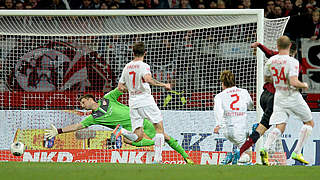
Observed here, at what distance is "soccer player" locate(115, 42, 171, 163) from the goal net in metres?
2.22

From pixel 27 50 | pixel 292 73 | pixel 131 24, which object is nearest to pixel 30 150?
pixel 27 50

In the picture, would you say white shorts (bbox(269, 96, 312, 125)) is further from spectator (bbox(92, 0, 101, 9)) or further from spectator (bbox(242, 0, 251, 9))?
spectator (bbox(92, 0, 101, 9))

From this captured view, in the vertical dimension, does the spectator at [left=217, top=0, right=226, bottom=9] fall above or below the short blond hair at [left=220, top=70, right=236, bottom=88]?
above

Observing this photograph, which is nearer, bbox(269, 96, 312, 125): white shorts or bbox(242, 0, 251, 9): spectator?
bbox(269, 96, 312, 125): white shorts

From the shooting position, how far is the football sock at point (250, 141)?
8.82 metres

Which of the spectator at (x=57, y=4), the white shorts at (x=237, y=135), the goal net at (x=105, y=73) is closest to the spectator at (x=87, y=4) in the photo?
the spectator at (x=57, y=4)

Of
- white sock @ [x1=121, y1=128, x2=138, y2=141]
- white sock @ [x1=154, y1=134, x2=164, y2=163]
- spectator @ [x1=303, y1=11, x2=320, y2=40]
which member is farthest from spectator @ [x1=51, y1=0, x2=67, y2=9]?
white sock @ [x1=154, y1=134, x2=164, y2=163]

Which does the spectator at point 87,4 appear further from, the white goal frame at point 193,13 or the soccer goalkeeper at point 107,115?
the soccer goalkeeper at point 107,115

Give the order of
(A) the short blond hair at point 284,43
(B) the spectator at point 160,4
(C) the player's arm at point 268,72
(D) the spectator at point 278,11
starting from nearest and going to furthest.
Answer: (A) the short blond hair at point 284,43
(C) the player's arm at point 268,72
(D) the spectator at point 278,11
(B) the spectator at point 160,4

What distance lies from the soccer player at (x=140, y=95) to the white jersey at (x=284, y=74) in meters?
1.78

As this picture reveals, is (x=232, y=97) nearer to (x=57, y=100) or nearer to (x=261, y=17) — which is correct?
(x=261, y=17)

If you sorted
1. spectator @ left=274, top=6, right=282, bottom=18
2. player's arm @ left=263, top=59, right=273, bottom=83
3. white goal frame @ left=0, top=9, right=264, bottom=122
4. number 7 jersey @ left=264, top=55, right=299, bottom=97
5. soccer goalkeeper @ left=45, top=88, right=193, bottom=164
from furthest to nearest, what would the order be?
spectator @ left=274, top=6, right=282, bottom=18
soccer goalkeeper @ left=45, top=88, right=193, bottom=164
white goal frame @ left=0, top=9, right=264, bottom=122
player's arm @ left=263, top=59, right=273, bottom=83
number 7 jersey @ left=264, top=55, right=299, bottom=97

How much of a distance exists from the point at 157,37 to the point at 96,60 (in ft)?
4.00

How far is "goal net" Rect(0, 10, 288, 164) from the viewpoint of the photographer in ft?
36.0
